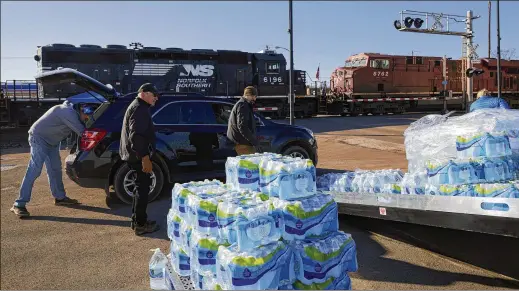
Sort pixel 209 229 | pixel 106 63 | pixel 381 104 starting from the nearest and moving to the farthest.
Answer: pixel 209 229 < pixel 106 63 < pixel 381 104

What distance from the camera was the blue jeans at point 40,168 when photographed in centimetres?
600

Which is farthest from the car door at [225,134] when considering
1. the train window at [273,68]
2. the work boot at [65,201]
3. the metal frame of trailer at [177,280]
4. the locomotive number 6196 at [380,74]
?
the locomotive number 6196 at [380,74]

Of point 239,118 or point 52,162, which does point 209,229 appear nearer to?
point 239,118

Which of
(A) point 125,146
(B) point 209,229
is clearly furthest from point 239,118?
(B) point 209,229

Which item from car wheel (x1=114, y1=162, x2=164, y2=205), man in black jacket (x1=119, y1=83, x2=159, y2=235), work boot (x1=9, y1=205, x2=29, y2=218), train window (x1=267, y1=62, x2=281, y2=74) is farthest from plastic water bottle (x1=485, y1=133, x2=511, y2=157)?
train window (x1=267, y1=62, x2=281, y2=74)

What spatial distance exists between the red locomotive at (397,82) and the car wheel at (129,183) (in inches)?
924

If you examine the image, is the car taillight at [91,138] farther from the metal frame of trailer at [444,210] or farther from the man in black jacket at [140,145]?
the metal frame of trailer at [444,210]

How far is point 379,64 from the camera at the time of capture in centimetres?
2908

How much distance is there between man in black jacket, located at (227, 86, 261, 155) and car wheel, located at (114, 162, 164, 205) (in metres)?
1.27

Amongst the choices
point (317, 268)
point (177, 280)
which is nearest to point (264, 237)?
point (317, 268)

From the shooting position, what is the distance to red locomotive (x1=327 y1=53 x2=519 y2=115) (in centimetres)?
2877

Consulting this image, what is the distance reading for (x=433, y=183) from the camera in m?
4.75

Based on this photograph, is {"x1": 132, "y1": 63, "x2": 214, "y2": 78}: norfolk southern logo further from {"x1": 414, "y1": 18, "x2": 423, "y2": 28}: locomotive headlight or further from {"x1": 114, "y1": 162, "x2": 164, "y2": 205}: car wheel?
{"x1": 114, "y1": 162, "x2": 164, "y2": 205}: car wheel

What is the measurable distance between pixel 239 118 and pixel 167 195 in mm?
2027
